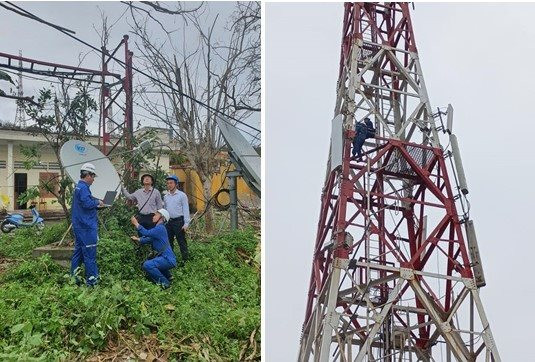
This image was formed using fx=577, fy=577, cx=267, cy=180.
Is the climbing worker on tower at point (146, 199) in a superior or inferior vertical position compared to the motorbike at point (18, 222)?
superior

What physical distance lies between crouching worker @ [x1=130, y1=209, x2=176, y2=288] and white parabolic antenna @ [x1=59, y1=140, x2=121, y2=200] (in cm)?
74

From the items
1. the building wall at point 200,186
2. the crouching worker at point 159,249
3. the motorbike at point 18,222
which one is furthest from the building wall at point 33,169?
the crouching worker at point 159,249

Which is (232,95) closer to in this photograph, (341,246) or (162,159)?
(162,159)

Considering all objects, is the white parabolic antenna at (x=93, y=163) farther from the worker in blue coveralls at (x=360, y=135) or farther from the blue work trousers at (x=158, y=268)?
the worker in blue coveralls at (x=360, y=135)

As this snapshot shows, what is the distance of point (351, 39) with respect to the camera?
11320mm

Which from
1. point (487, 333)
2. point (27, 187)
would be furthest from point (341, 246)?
point (27, 187)

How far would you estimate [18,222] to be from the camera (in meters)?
9.46


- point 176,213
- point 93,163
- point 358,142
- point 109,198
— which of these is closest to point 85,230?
point 109,198

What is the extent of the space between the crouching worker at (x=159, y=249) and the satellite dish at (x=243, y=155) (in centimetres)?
161

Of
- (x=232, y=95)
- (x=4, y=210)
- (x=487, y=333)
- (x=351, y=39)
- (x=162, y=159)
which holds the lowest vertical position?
(x=487, y=333)

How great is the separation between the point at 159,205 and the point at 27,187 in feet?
7.17

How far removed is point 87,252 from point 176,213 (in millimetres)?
1692

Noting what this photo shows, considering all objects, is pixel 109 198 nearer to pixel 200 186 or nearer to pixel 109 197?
pixel 109 197

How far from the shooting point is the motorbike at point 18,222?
9383 millimetres
